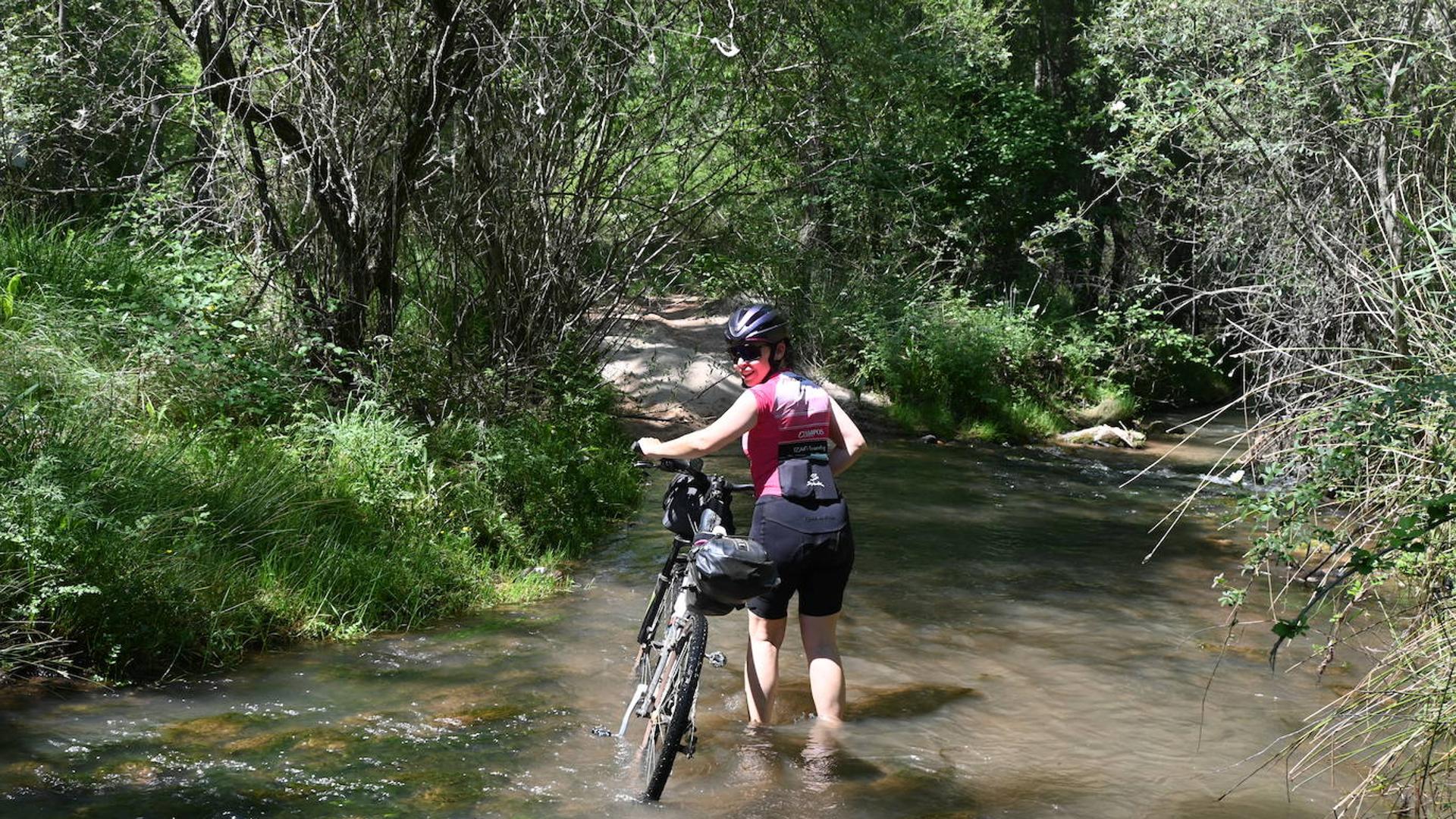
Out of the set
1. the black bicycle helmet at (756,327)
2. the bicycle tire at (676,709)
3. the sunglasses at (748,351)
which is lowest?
the bicycle tire at (676,709)

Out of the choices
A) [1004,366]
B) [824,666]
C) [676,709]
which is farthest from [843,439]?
[1004,366]

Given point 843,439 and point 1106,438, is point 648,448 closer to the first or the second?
point 843,439

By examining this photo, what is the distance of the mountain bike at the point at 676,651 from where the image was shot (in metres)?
4.82

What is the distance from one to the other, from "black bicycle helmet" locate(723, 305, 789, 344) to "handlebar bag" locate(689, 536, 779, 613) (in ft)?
3.18

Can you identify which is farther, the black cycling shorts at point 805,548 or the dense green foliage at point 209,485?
the dense green foliage at point 209,485

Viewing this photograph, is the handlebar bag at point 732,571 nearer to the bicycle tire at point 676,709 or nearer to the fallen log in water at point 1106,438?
the bicycle tire at point 676,709

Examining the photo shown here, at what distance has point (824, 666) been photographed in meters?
5.71

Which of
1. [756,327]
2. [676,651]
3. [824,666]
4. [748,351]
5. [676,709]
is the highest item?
[756,327]

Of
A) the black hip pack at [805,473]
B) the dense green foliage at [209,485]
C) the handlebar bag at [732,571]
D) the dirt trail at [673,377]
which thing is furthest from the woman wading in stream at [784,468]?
the dirt trail at [673,377]

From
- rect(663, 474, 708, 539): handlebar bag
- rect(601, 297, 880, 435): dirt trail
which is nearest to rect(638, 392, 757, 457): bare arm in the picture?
rect(663, 474, 708, 539): handlebar bag

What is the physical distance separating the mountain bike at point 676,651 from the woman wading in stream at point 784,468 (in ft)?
0.52

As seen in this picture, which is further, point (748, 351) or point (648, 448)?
point (748, 351)

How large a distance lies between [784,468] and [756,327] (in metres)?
0.63

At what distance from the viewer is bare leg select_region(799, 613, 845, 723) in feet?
18.4
